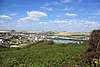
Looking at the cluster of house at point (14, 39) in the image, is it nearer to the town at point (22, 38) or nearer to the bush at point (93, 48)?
the town at point (22, 38)

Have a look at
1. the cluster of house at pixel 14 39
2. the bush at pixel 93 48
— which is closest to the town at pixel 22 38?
the cluster of house at pixel 14 39

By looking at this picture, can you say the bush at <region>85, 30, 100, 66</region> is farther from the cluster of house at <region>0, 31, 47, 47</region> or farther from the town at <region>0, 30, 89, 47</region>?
the cluster of house at <region>0, 31, 47, 47</region>

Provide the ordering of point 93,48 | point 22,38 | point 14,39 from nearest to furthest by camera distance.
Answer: point 93,48
point 14,39
point 22,38

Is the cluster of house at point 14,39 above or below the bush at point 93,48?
below

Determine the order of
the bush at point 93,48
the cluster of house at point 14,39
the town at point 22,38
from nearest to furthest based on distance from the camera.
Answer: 1. the bush at point 93,48
2. the cluster of house at point 14,39
3. the town at point 22,38

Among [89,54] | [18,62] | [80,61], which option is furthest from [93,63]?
[18,62]

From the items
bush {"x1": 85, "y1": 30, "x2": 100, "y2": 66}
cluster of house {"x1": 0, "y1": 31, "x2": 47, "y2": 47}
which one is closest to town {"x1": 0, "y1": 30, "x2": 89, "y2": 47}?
cluster of house {"x1": 0, "y1": 31, "x2": 47, "y2": 47}

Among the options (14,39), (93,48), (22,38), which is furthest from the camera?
(22,38)

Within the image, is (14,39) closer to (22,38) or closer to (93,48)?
(22,38)

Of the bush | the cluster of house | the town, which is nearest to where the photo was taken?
the bush

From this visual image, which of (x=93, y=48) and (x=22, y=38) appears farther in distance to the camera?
(x=22, y=38)

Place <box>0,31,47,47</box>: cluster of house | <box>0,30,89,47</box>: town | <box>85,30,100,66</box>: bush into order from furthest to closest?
<box>0,30,89,47</box>: town
<box>0,31,47,47</box>: cluster of house
<box>85,30,100,66</box>: bush

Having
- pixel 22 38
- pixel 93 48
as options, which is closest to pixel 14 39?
pixel 22 38

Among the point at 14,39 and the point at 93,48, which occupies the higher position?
the point at 93,48
